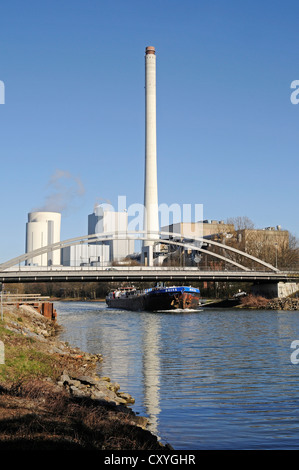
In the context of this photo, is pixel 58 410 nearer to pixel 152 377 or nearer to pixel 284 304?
pixel 152 377

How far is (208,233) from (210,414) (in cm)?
14539

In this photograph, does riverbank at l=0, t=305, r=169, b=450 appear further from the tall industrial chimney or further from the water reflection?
the tall industrial chimney

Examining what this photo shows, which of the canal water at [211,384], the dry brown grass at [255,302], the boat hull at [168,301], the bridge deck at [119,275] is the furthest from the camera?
the dry brown grass at [255,302]

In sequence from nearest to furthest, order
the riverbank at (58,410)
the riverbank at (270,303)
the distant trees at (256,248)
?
the riverbank at (58,410) < the riverbank at (270,303) < the distant trees at (256,248)

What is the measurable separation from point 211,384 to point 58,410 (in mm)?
8669

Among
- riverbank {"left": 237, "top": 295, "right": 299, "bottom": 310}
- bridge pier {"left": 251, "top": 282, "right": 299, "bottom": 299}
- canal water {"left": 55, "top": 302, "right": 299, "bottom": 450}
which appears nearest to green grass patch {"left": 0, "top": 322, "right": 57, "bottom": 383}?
canal water {"left": 55, "top": 302, "right": 299, "bottom": 450}

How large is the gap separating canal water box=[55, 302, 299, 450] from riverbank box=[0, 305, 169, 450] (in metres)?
1.11

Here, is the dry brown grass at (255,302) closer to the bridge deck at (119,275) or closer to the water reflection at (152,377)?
the bridge deck at (119,275)

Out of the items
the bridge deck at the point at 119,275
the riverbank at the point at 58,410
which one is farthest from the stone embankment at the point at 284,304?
the riverbank at the point at 58,410

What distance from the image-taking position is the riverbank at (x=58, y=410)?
9.44 m

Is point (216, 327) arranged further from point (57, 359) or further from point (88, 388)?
point (88, 388)

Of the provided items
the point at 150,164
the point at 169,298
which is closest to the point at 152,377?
the point at 169,298

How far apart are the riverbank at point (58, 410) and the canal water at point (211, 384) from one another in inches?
43.7
